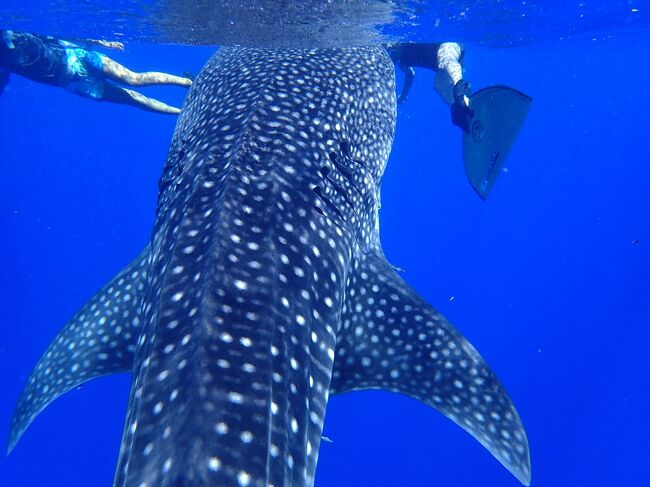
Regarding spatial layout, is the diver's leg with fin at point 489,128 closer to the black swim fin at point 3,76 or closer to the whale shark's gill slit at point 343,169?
the whale shark's gill slit at point 343,169

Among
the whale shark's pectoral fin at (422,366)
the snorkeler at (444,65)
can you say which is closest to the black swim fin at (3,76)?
the snorkeler at (444,65)

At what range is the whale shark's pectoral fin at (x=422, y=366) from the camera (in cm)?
352

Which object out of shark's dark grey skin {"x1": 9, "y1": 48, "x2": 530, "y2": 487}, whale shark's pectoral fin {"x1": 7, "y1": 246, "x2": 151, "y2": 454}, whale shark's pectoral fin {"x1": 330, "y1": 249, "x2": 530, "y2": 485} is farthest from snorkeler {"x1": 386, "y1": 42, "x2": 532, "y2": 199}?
whale shark's pectoral fin {"x1": 7, "y1": 246, "x2": 151, "y2": 454}

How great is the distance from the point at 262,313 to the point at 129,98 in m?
9.65

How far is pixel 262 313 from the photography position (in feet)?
9.02

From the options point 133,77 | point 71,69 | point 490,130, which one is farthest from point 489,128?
point 71,69

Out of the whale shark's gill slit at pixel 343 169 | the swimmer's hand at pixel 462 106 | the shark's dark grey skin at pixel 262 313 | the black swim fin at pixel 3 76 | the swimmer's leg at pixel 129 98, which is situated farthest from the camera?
the swimmer's leg at pixel 129 98

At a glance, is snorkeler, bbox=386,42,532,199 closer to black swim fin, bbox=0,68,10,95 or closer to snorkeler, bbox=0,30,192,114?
snorkeler, bbox=0,30,192,114

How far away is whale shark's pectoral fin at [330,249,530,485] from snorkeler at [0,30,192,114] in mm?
8378

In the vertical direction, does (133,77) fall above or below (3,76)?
above

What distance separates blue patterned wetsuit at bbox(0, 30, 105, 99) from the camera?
925 centimetres

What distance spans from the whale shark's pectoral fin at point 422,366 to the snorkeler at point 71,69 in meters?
8.38

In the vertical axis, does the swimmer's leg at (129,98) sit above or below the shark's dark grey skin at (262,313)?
above

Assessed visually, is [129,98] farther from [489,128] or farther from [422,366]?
[422,366]
